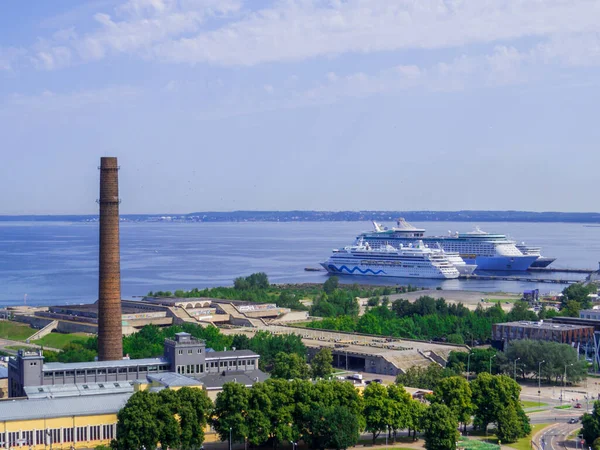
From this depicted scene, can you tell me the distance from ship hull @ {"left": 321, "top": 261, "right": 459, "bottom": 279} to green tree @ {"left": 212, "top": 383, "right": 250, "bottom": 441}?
302 feet

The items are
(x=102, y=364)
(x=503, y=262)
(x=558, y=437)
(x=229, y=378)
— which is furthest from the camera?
(x=503, y=262)

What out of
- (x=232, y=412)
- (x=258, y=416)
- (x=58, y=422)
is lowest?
(x=58, y=422)

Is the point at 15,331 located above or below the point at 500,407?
below

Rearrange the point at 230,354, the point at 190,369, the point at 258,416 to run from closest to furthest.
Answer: the point at 258,416 < the point at 190,369 < the point at 230,354

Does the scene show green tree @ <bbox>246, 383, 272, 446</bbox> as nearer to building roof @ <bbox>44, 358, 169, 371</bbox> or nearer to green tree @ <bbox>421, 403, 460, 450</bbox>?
green tree @ <bbox>421, 403, 460, 450</bbox>

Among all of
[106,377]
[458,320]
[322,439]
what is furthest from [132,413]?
[458,320]

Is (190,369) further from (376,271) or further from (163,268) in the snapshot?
(163,268)

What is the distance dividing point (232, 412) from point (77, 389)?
326 inches

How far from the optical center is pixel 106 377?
143 feet

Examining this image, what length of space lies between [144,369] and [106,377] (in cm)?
174

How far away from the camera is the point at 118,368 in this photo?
4384 centimetres

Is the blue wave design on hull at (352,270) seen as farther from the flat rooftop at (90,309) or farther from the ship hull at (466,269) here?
the flat rooftop at (90,309)

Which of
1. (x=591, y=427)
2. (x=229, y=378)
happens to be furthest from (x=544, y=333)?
(x=229, y=378)

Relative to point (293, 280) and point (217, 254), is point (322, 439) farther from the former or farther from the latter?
point (217, 254)
